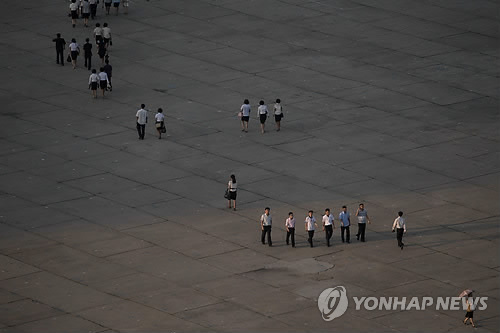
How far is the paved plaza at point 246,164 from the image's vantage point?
33.7 meters

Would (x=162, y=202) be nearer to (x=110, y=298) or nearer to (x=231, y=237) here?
(x=231, y=237)

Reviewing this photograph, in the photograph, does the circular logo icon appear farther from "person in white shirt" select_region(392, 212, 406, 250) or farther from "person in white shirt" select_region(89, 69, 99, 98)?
"person in white shirt" select_region(89, 69, 99, 98)

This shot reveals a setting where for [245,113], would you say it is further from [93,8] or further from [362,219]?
[93,8]

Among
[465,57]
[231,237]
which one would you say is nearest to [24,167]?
[231,237]

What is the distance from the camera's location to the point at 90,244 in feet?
121

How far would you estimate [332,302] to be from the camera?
109 feet

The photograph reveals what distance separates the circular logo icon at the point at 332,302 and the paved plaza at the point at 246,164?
274 millimetres

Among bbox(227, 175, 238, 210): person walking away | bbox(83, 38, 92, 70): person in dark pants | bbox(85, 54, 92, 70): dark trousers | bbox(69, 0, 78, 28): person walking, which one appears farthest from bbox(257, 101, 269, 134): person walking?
bbox(69, 0, 78, 28): person walking

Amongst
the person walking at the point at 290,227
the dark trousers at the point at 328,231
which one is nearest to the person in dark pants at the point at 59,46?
the person walking at the point at 290,227

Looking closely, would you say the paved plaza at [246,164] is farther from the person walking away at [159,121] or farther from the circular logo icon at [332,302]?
the person walking away at [159,121]

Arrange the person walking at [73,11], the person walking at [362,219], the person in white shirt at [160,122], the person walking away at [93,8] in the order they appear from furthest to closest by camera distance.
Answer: the person walking away at [93,8], the person walking at [73,11], the person in white shirt at [160,122], the person walking at [362,219]

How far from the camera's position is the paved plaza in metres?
33.7

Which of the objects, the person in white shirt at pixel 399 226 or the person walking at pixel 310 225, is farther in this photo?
the person walking at pixel 310 225

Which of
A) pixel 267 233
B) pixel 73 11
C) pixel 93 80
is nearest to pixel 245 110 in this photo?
pixel 93 80
